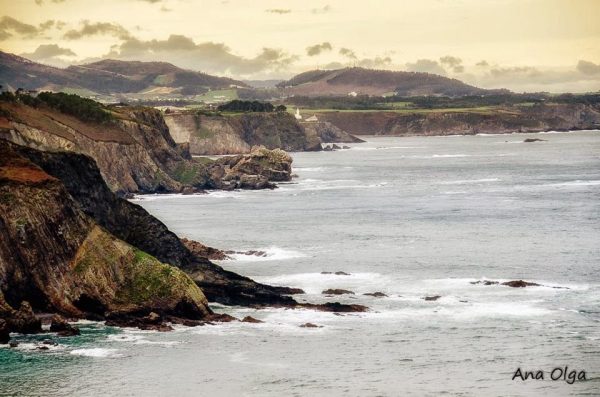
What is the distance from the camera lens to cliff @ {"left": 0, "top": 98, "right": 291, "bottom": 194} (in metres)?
132

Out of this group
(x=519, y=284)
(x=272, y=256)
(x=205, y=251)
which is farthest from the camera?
(x=272, y=256)

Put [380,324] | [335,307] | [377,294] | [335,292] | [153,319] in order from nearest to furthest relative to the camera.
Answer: [153,319] → [380,324] → [335,307] → [377,294] → [335,292]

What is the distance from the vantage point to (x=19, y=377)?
4919cm

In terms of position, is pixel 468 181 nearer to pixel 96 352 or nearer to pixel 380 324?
pixel 380 324

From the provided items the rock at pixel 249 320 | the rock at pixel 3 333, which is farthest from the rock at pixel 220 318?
the rock at pixel 3 333

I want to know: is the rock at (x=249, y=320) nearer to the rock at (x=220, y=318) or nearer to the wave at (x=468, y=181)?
the rock at (x=220, y=318)

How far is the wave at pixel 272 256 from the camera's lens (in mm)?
86625

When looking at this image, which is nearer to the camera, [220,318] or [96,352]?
[96,352]

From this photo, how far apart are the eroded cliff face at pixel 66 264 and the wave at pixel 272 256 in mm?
24286

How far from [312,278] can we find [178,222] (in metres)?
36.6

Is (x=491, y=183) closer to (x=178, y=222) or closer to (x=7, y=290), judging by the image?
(x=178, y=222)
